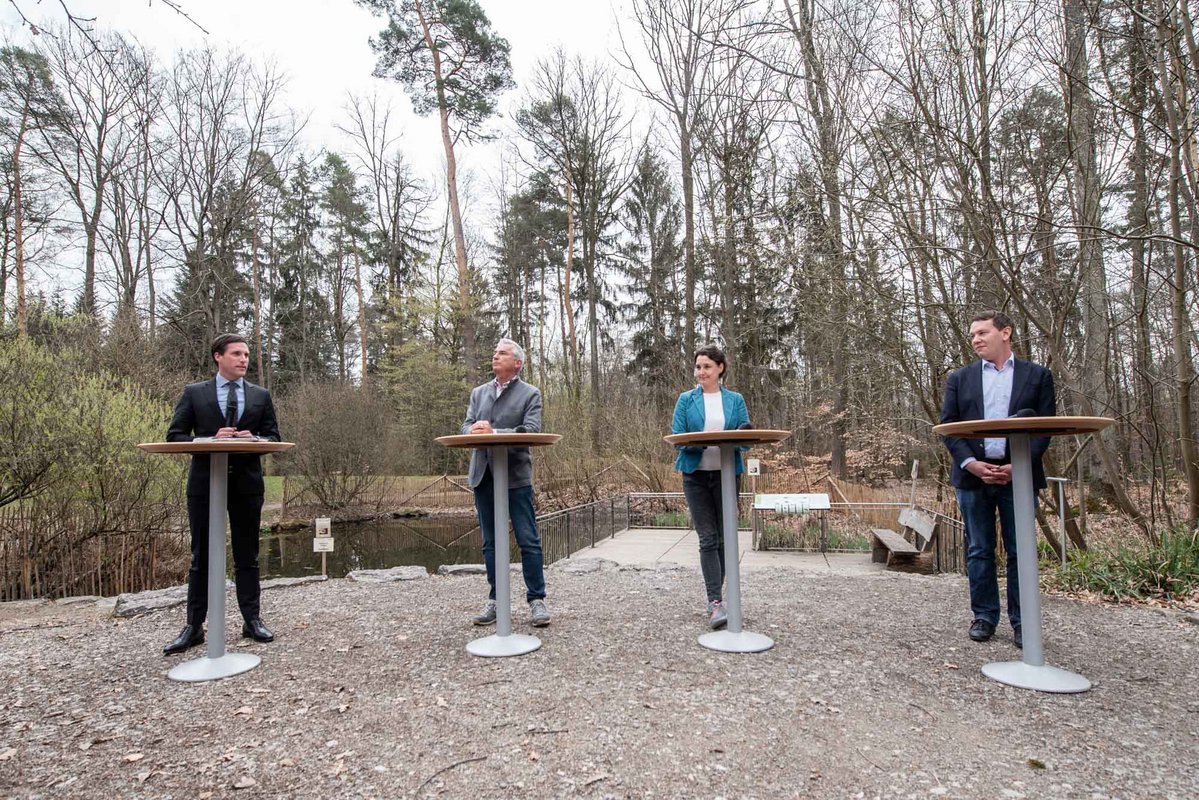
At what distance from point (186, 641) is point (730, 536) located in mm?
2790

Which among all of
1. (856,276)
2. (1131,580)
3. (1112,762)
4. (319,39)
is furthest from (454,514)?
(1112,762)

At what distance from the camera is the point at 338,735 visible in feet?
7.65

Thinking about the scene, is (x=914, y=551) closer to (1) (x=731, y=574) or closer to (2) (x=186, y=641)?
(1) (x=731, y=574)

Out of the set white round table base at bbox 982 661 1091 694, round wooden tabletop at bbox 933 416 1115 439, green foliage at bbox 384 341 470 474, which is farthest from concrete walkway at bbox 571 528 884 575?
green foliage at bbox 384 341 470 474

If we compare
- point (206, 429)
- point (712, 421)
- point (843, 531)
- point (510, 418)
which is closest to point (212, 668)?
point (206, 429)

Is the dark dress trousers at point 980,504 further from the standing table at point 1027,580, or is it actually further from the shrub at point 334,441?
the shrub at point 334,441

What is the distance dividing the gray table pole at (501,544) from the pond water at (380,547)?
20.2 ft

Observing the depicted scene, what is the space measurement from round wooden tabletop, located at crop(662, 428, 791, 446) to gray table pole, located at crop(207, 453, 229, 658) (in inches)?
82.3

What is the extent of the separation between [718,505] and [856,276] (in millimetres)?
3327

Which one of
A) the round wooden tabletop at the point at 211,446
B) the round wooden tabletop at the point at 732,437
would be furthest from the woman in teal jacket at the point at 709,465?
the round wooden tabletop at the point at 211,446

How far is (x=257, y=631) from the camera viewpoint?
356cm

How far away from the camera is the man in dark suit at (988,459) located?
3.20 meters

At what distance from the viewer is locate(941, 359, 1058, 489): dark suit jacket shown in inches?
123

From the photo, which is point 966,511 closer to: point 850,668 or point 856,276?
point 850,668
